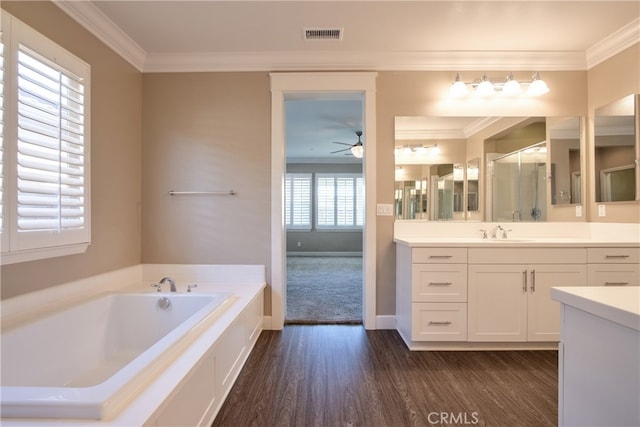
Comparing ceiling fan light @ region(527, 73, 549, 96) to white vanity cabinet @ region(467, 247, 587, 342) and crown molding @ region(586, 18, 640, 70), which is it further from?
white vanity cabinet @ region(467, 247, 587, 342)

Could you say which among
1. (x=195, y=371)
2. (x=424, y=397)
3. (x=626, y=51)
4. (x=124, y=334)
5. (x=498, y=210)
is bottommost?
(x=424, y=397)

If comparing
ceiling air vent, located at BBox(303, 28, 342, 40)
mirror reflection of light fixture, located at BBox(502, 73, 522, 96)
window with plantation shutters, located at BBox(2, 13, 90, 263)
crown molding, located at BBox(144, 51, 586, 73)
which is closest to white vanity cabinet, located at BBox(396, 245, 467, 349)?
mirror reflection of light fixture, located at BBox(502, 73, 522, 96)

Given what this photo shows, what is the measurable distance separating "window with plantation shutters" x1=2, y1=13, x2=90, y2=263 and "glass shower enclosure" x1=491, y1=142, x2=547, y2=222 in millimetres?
3306

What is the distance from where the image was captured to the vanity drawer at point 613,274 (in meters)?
2.33

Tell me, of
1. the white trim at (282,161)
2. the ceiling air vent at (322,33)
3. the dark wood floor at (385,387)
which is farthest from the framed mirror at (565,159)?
the ceiling air vent at (322,33)

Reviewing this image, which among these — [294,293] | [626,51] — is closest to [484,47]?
[626,51]

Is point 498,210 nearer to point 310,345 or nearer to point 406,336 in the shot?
point 406,336

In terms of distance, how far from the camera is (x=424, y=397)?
1.82 m

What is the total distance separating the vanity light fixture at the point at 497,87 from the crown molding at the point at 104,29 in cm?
281

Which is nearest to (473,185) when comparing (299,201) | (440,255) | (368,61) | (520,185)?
(520,185)

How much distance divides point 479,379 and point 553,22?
8.64 feet

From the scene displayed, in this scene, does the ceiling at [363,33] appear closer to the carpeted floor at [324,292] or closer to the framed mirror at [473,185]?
the framed mirror at [473,185]

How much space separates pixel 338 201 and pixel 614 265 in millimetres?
5905

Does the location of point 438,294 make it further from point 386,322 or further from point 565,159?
point 565,159
